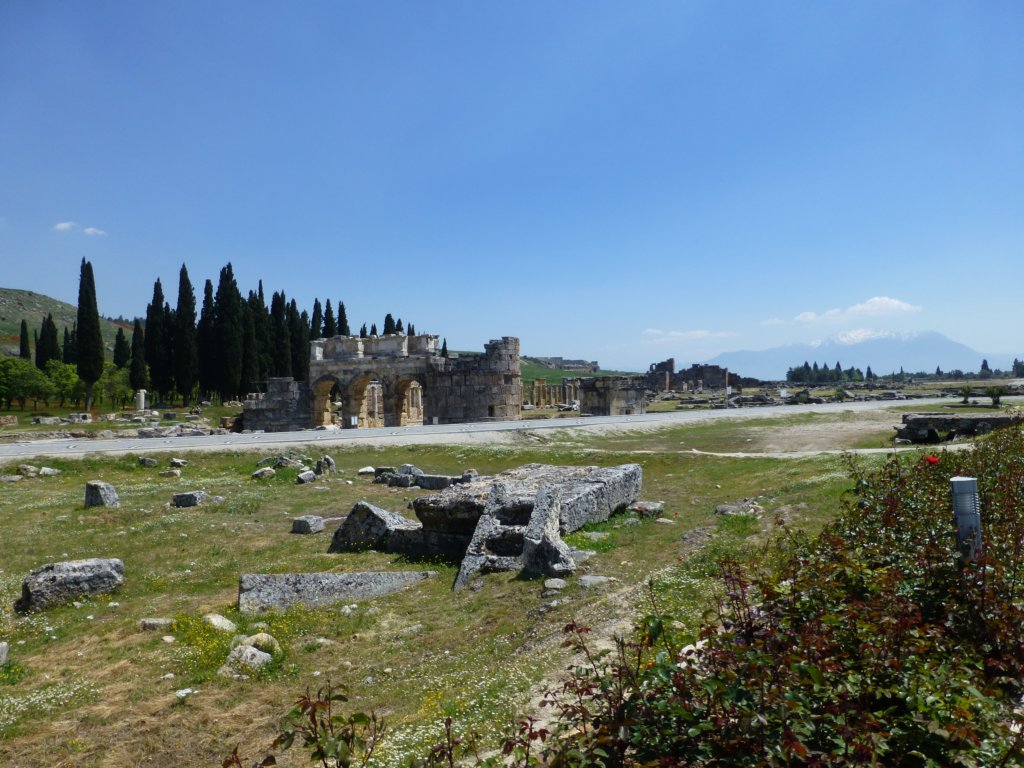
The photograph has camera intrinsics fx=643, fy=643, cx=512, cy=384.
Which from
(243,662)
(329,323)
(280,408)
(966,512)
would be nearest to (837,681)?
(966,512)

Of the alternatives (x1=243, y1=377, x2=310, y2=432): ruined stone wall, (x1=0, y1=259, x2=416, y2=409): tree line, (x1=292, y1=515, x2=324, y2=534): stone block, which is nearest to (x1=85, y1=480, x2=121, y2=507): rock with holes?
(x1=292, y1=515, x2=324, y2=534): stone block

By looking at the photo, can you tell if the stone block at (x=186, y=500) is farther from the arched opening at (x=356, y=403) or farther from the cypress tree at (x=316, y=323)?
the cypress tree at (x=316, y=323)

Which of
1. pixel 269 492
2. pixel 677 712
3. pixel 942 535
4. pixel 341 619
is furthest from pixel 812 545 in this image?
pixel 269 492

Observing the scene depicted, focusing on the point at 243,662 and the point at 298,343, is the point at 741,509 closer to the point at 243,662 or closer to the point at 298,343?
the point at 243,662

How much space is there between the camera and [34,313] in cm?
15612

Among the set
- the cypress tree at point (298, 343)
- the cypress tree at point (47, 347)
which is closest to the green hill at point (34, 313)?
the cypress tree at point (47, 347)

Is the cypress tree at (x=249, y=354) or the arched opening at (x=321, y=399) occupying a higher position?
the cypress tree at (x=249, y=354)

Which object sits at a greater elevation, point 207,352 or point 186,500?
point 207,352

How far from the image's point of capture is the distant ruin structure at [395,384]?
3994 centimetres

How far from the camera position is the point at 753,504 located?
12836 millimetres

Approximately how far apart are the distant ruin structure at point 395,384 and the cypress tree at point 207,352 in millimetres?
16069

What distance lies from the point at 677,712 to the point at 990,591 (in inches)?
119

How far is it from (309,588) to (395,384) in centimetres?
3186

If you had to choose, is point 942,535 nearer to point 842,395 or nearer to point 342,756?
point 342,756
